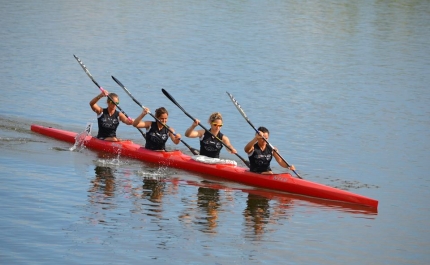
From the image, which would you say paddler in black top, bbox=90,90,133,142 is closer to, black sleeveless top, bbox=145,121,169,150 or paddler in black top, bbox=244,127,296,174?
→ black sleeveless top, bbox=145,121,169,150

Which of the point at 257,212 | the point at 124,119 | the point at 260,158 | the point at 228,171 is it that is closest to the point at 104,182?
the point at 228,171

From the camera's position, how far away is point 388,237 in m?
16.6

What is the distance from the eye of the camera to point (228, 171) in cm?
1973

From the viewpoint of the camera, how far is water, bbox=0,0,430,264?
50.9 feet

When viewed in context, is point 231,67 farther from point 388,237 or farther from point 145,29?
point 388,237

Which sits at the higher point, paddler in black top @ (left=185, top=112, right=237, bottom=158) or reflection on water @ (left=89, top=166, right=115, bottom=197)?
paddler in black top @ (left=185, top=112, right=237, bottom=158)

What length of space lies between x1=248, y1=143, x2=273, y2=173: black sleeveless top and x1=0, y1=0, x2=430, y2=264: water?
0.53 m

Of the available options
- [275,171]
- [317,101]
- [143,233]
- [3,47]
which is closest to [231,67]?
[317,101]

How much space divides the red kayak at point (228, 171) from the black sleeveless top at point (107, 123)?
0.89ft

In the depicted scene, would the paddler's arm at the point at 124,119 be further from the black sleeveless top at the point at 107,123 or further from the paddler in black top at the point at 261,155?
the paddler in black top at the point at 261,155

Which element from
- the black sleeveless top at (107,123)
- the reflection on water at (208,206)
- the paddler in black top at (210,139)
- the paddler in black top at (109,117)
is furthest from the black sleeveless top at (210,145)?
the black sleeveless top at (107,123)

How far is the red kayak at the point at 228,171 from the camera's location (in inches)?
723

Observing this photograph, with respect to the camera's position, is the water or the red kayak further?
the red kayak

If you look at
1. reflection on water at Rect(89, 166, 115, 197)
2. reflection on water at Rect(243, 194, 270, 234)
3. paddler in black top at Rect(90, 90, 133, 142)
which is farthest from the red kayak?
reflection on water at Rect(89, 166, 115, 197)
